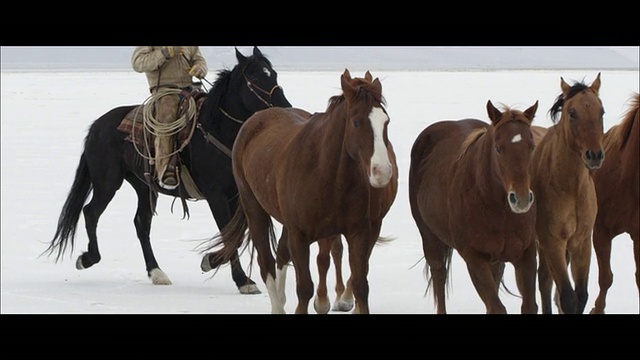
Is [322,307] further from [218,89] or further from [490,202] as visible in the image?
[218,89]

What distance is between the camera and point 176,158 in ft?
31.5

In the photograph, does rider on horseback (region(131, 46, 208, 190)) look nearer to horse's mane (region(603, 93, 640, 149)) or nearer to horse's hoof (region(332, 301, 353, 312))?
horse's hoof (region(332, 301, 353, 312))

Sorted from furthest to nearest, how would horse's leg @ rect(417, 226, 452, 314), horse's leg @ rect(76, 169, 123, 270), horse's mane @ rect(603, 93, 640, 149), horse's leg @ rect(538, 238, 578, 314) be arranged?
horse's leg @ rect(76, 169, 123, 270) < horse's leg @ rect(417, 226, 452, 314) < horse's mane @ rect(603, 93, 640, 149) < horse's leg @ rect(538, 238, 578, 314)

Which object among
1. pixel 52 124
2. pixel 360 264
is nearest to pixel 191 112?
pixel 360 264

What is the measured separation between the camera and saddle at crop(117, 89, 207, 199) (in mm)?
9586

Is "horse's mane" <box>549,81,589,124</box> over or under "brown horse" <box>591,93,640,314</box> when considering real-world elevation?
over

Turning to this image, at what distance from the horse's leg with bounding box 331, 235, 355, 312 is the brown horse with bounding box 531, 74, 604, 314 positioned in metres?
1.79

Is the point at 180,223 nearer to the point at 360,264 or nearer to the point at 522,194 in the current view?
the point at 360,264

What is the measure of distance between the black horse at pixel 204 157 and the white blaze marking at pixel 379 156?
276cm

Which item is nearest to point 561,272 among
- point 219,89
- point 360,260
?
point 360,260

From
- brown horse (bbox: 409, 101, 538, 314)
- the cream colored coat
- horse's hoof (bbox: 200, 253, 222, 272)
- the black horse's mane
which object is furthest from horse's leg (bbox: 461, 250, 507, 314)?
the cream colored coat

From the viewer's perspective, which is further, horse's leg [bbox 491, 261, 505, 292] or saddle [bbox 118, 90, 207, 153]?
saddle [bbox 118, 90, 207, 153]

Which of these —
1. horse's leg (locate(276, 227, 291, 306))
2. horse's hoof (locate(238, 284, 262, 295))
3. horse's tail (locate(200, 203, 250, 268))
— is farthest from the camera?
horse's hoof (locate(238, 284, 262, 295))

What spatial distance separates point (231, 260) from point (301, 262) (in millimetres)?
2049
